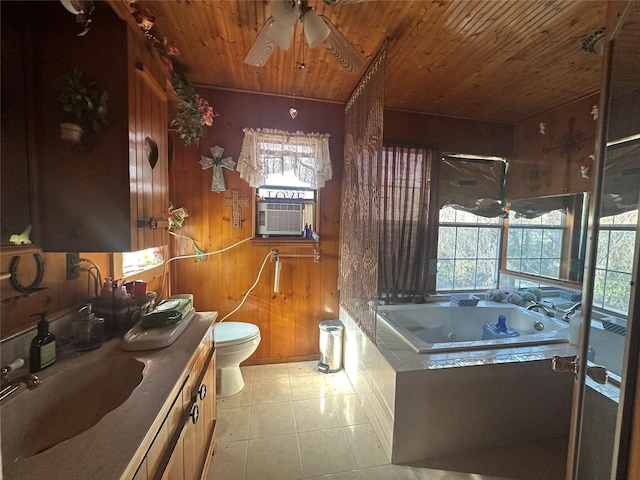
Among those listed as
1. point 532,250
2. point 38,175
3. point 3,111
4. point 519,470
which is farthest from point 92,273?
point 532,250

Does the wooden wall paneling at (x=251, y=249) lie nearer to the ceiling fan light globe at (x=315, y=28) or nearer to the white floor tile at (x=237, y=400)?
the white floor tile at (x=237, y=400)

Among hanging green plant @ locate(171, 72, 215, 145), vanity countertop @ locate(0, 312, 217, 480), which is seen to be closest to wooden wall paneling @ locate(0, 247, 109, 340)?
vanity countertop @ locate(0, 312, 217, 480)

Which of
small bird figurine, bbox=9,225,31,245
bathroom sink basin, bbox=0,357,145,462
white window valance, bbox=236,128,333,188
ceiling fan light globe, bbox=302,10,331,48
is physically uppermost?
ceiling fan light globe, bbox=302,10,331,48

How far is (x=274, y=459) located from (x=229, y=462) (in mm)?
248

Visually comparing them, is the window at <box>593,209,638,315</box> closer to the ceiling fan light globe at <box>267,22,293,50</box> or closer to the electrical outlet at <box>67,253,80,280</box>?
the ceiling fan light globe at <box>267,22,293,50</box>

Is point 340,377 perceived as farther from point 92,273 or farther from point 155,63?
point 155,63

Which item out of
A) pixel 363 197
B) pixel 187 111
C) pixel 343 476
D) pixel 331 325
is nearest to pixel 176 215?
pixel 187 111

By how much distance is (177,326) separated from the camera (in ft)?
4.05

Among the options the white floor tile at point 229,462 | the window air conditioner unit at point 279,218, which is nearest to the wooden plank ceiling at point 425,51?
the window air conditioner unit at point 279,218

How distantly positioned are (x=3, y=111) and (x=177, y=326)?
1.01m

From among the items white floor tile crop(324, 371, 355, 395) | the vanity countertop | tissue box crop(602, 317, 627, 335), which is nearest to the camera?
the vanity countertop

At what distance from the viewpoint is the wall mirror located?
2.44 metres

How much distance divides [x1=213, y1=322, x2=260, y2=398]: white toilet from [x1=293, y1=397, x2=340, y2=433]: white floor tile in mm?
506

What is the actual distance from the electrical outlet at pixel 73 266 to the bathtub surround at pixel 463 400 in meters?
1.65
